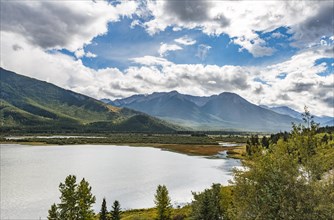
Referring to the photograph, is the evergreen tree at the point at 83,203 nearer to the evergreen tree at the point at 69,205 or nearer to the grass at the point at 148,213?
the evergreen tree at the point at 69,205

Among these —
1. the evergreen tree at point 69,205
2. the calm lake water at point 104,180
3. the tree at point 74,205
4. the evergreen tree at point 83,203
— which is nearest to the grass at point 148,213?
the calm lake water at point 104,180

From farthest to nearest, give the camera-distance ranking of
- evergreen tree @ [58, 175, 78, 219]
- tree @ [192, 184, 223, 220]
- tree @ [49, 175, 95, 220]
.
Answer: tree @ [49, 175, 95, 220] → evergreen tree @ [58, 175, 78, 219] → tree @ [192, 184, 223, 220]

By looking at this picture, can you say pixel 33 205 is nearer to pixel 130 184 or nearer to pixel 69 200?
pixel 69 200

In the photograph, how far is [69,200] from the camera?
5469cm

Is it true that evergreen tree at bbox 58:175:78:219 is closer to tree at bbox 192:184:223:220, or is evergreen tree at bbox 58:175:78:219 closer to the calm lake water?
the calm lake water

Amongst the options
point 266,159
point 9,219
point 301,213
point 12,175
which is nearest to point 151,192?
point 9,219

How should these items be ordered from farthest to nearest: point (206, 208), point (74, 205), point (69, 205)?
point (74, 205)
point (69, 205)
point (206, 208)

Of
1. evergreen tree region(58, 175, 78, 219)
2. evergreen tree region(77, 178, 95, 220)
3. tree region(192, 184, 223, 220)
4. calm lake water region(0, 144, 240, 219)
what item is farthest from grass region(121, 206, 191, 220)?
evergreen tree region(58, 175, 78, 219)

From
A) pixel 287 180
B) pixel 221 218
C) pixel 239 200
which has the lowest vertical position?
pixel 221 218

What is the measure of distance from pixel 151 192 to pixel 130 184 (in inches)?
458

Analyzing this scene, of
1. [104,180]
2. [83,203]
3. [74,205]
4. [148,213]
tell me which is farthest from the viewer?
[104,180]

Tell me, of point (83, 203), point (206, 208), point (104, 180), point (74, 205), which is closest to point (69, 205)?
point (74, 205)

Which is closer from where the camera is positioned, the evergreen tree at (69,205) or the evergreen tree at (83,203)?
the evergreen tree at (69,205)

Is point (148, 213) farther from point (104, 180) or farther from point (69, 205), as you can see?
point (104, 180)
